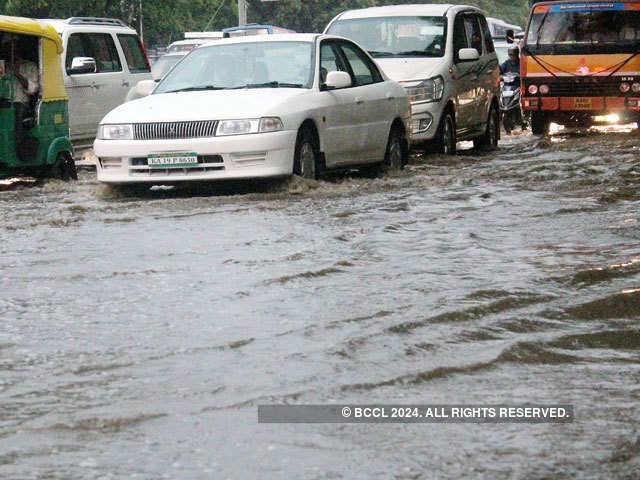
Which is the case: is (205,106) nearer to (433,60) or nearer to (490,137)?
(433,60)

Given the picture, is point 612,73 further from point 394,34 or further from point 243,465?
point 243,465

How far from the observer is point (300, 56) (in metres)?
13.4

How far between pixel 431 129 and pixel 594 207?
6357 millimetres

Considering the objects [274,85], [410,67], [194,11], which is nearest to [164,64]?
[410,67]

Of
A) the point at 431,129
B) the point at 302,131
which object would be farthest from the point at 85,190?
the point at 431,129

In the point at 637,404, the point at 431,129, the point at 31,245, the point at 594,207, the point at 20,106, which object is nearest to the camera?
the point at 637,404

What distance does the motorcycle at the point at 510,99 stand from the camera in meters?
25.4

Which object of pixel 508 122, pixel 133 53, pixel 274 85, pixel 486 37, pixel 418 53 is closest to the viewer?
pixel 274 85

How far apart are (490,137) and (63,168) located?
24.1 feet

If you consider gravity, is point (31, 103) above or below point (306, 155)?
above

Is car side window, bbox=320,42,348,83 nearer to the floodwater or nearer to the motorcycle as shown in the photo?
the floodwater

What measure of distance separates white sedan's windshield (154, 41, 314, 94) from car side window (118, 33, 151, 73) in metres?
5.19

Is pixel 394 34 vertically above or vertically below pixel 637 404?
above

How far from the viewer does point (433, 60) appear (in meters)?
17.6
